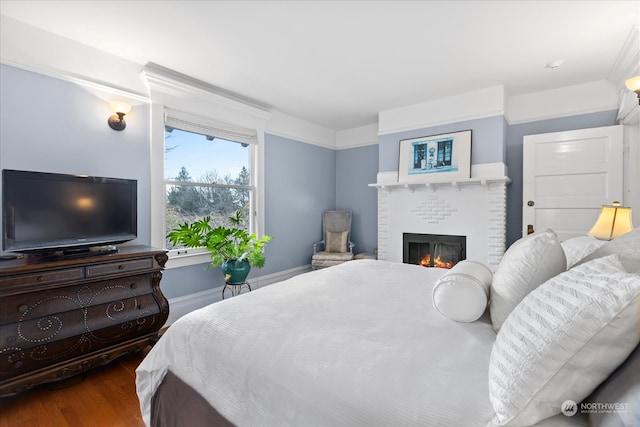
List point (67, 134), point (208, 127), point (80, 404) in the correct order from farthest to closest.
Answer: point (208, 127), point (67, 134), point (80, 404)

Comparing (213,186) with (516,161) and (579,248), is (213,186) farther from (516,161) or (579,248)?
(516,161)

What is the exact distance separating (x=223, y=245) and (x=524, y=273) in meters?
2.74

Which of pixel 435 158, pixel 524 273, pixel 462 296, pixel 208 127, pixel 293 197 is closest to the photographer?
pixel 524 273

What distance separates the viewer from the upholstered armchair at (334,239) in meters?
4.43

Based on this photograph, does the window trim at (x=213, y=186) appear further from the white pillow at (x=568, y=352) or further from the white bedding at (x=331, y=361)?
the white pillow at (x=568, y=352)

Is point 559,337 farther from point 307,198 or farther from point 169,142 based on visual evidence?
point 307,198

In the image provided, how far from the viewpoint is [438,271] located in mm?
2082

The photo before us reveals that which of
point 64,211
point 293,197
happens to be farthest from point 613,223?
point 64,211

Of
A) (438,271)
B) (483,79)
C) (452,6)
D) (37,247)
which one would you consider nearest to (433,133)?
(483,79)

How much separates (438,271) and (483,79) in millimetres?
2352

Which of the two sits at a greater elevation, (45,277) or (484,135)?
(484,135)

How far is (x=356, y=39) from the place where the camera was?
2406mm

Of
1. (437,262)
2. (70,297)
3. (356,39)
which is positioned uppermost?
(356,39)

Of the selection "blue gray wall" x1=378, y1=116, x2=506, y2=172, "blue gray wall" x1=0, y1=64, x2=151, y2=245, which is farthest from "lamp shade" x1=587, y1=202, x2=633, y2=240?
"blue gray wall" x1=0, y1=64, x2=151, y2=245
